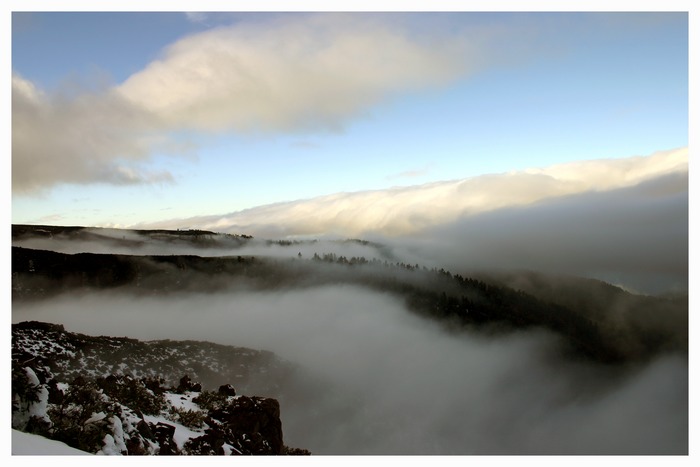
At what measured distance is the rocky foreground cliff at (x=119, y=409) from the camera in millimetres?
7242

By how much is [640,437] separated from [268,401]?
565 ft

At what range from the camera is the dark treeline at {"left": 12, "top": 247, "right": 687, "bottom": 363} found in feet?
172

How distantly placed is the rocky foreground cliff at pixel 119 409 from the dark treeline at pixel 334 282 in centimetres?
2454

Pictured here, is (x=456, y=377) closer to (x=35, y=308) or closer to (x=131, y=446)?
(x=35, y=308)

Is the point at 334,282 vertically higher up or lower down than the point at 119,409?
lower down

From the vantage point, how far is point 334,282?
139875 mm

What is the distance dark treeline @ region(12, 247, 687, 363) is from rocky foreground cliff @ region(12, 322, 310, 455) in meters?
24.5

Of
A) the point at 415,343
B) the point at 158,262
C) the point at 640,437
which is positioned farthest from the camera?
the point at 415,343

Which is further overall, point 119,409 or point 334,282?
point 334,282

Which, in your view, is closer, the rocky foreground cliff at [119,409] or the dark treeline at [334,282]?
the rocky foreground cliff at [119,409]

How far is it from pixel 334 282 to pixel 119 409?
132240mm

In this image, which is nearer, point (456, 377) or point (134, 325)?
point (134, 325)

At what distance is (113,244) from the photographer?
60.4m
